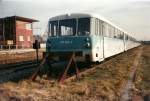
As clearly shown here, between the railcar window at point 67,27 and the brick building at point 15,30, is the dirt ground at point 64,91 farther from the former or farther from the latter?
the brick building at point 15,30

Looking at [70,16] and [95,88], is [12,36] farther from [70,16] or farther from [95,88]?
[95,88]

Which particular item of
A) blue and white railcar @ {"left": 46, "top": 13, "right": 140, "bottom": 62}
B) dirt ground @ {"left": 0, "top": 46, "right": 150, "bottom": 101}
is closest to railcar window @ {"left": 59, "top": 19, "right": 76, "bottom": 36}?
blue and white railcar @ {"left": 46, "top": 13, "right": 140, "bottom": 62}

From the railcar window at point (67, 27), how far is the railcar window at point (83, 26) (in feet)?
1.00

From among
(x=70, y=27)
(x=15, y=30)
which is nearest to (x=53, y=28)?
(x=70, y=27)

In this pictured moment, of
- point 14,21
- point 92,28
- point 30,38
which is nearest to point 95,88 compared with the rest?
point 92,28

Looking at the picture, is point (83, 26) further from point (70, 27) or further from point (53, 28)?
point (53, 28)

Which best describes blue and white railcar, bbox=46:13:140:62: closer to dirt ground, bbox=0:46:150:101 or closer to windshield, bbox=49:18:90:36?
windshield, bbox=49:18:90:36

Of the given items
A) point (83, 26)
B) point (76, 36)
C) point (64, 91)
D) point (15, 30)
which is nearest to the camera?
point (64, 91)

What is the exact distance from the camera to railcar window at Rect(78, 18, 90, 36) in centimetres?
1477

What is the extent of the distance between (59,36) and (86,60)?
6.22 ft

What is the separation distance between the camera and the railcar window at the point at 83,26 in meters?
14.8

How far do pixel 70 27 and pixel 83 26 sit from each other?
0.68 m

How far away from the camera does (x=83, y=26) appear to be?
1498 cm

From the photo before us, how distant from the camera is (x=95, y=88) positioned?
401 inches
